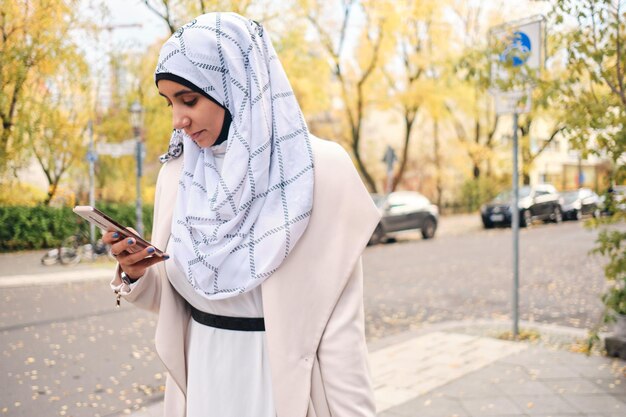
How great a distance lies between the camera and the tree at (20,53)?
3.32 meters

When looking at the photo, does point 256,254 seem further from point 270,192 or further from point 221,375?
point 221,375

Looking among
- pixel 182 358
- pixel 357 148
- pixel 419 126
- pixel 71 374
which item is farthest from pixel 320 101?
pixel 182 358

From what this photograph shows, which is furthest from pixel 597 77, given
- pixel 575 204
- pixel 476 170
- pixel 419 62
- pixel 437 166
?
pixel 437 166

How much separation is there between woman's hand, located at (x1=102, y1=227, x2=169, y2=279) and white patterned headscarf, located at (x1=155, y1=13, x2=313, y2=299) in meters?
0.11

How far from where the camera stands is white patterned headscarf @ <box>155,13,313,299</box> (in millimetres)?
1729

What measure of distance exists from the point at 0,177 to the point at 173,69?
7.07ft

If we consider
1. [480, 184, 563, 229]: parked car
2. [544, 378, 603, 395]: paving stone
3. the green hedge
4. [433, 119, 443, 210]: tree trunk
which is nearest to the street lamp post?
the green hedge

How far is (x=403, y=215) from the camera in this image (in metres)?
→ 17.2

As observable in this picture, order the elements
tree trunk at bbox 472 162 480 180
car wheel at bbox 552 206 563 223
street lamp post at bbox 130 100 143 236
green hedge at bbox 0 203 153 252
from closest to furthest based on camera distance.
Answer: green hedge at bbox 0 203 153 252 < street lamp post at bbox 130 100 143 236 < car wheel at bbox 552 206 563 223 < tree trunk at bbox 472 162 480 180

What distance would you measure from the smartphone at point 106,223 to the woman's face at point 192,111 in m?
0.34

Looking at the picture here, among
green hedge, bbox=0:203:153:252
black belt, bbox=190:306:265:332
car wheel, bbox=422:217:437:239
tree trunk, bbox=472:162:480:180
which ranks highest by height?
green hedge, bbox=0:203:153:252

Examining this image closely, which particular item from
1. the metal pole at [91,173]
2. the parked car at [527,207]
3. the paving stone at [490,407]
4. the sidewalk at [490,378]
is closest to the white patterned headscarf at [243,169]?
the metal pole at [91,173]

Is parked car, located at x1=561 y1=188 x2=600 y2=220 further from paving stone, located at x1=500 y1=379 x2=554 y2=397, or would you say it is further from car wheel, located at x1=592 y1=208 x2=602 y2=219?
paving stone, located at x1=500 y1=379 x2=554 y2=397

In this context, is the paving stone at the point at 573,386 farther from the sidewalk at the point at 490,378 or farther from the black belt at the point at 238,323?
the black belt at the point at 238,323
